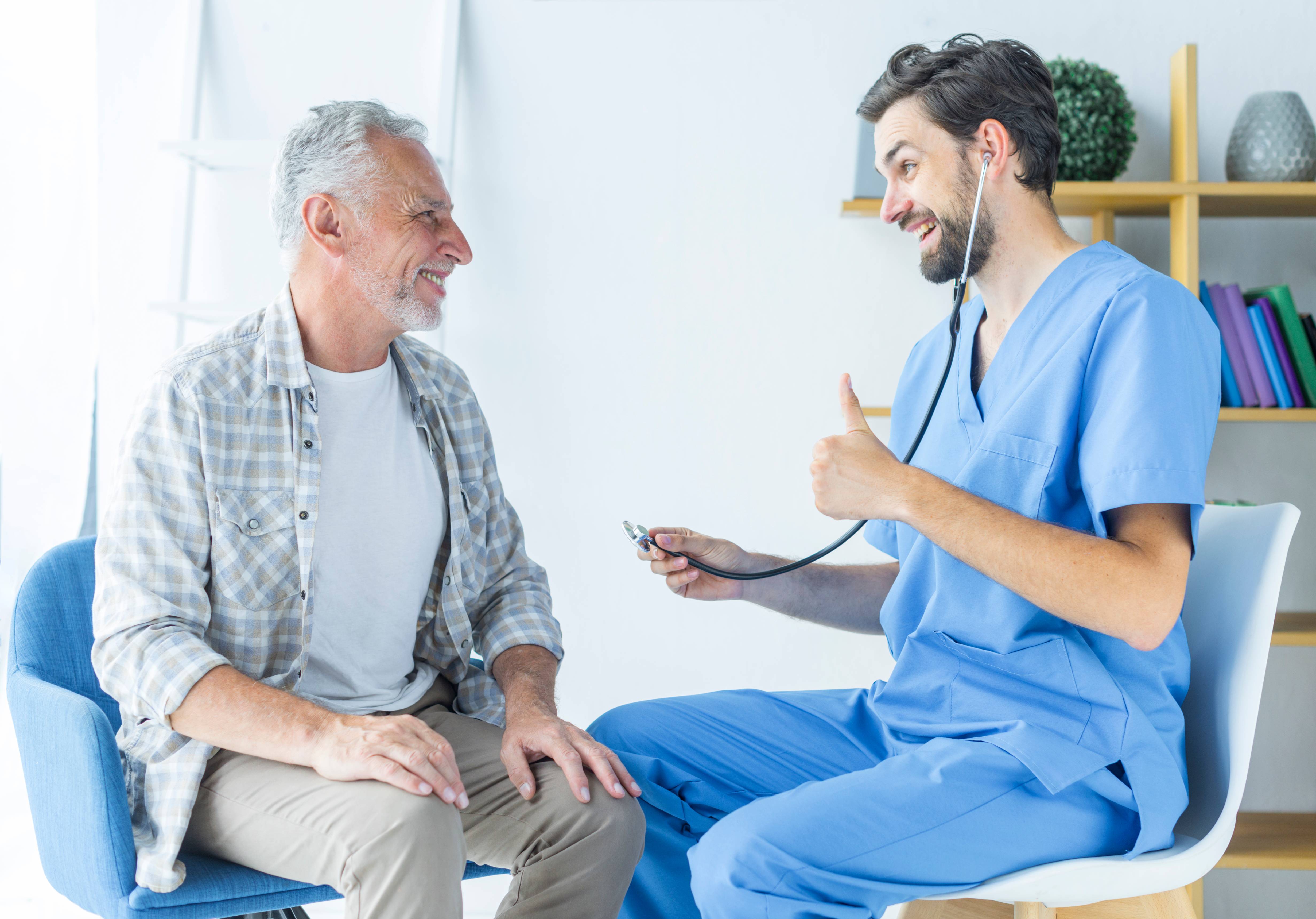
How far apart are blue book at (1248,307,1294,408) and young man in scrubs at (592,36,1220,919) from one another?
0.74 m

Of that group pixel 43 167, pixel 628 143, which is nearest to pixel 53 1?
pixel 43 167

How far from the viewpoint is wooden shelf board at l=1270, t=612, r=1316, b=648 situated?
1.69 meters

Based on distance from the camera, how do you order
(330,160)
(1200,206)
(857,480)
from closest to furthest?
(857,480) < (330,160) < (1200,206)

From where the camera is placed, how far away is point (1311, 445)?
196 cm

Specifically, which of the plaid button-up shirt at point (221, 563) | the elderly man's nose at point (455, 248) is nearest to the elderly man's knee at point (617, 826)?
the plaid button-up shirt at point (221, 563)

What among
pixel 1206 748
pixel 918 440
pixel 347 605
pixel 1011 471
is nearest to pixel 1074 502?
pixel 1011 471

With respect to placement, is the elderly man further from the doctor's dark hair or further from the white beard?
the doctor's dark hair

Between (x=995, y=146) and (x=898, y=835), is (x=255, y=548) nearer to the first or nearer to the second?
(x=898, y=835)

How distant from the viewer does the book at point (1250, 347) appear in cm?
176

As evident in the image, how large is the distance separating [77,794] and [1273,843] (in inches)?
73.0

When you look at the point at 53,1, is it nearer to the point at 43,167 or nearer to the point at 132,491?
the point at 43,167

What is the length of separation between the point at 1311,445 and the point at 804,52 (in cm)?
128

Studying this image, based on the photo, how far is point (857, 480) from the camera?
1.08 meters

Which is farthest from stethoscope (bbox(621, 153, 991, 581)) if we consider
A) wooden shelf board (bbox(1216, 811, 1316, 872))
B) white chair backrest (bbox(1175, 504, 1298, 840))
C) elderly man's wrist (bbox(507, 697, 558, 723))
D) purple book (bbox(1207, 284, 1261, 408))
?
wooden shelf board (bbox(1216, 811, 1316, 872))
